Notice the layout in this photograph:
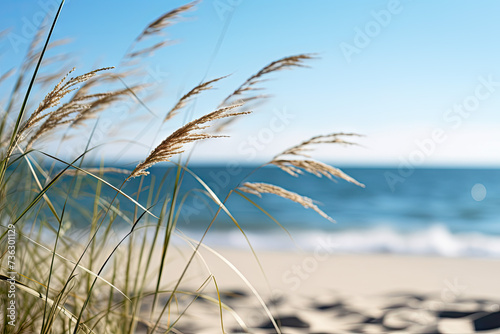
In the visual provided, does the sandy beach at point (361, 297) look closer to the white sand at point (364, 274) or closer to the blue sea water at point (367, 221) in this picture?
the white sand at point (364, 274)

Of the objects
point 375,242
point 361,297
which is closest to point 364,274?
point 361,297

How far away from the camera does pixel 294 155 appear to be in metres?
1.19

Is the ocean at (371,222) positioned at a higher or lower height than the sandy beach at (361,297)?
higher

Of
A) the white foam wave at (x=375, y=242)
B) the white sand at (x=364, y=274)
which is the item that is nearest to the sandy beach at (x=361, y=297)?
the white sand at (x=364, y=274)

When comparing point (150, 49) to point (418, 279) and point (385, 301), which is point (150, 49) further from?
point (418, 279)

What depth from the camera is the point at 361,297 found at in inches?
124

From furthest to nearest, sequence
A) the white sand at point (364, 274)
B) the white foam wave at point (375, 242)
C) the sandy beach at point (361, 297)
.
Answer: the white foam wave at point (375, 242) < the white sand at point (364, 274) < the sandy beach at point (361, 297)

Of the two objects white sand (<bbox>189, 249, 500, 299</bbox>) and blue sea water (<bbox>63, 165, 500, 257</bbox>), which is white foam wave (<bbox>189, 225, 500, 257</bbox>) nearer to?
blue sea water (<bbox>63, 165, 500, 257</bbox>)

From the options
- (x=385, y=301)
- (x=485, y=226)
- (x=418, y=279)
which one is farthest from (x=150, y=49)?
(x=485, y=226)

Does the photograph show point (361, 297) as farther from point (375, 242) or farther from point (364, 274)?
point (375, 242)

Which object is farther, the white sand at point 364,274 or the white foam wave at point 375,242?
the white foam wave at point 375,242

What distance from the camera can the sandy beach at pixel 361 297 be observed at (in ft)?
7.89

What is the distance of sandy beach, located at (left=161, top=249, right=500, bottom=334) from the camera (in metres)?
2.41

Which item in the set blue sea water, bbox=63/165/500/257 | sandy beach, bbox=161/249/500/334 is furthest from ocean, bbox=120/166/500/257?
sandy beach, bbox=161/249/500/334
